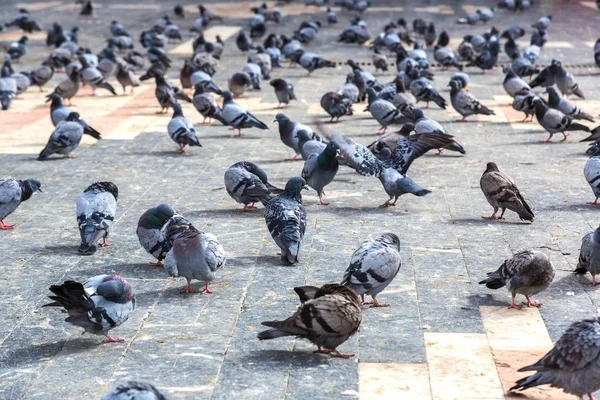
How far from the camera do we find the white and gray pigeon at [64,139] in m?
15.6

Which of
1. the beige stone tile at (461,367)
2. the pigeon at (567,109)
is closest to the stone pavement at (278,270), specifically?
Result: the beige stone tile at (461,367)

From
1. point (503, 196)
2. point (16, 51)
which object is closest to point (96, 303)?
point (503, 196)

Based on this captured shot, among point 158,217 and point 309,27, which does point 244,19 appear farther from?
point 158,217

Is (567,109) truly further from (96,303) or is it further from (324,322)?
(96,303)

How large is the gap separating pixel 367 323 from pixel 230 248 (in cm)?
275

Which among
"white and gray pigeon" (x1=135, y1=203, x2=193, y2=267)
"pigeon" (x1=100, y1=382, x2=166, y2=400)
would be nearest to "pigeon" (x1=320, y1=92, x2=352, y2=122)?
"white and gray pigeon" (x1=135, y1=203, x2=193, y2=267)

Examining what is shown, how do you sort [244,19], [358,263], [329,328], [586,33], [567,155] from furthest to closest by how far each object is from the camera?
[244,19] → [586,33] → [567,155] → [358,263] → [329,328]

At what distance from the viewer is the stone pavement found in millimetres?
7680

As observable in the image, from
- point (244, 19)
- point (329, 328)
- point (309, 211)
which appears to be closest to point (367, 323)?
point (329, 328)

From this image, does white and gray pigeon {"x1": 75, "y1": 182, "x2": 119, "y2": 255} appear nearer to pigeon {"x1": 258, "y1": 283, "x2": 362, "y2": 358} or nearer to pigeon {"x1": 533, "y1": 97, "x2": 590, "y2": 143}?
pigeon {"x1": 258, "y1": 283, "x2": 362, "y2": 358}

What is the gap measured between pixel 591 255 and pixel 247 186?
431 cm

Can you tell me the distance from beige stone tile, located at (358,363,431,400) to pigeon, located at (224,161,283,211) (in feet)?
15.5

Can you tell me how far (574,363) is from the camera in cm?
688

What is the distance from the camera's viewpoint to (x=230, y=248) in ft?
36.6
